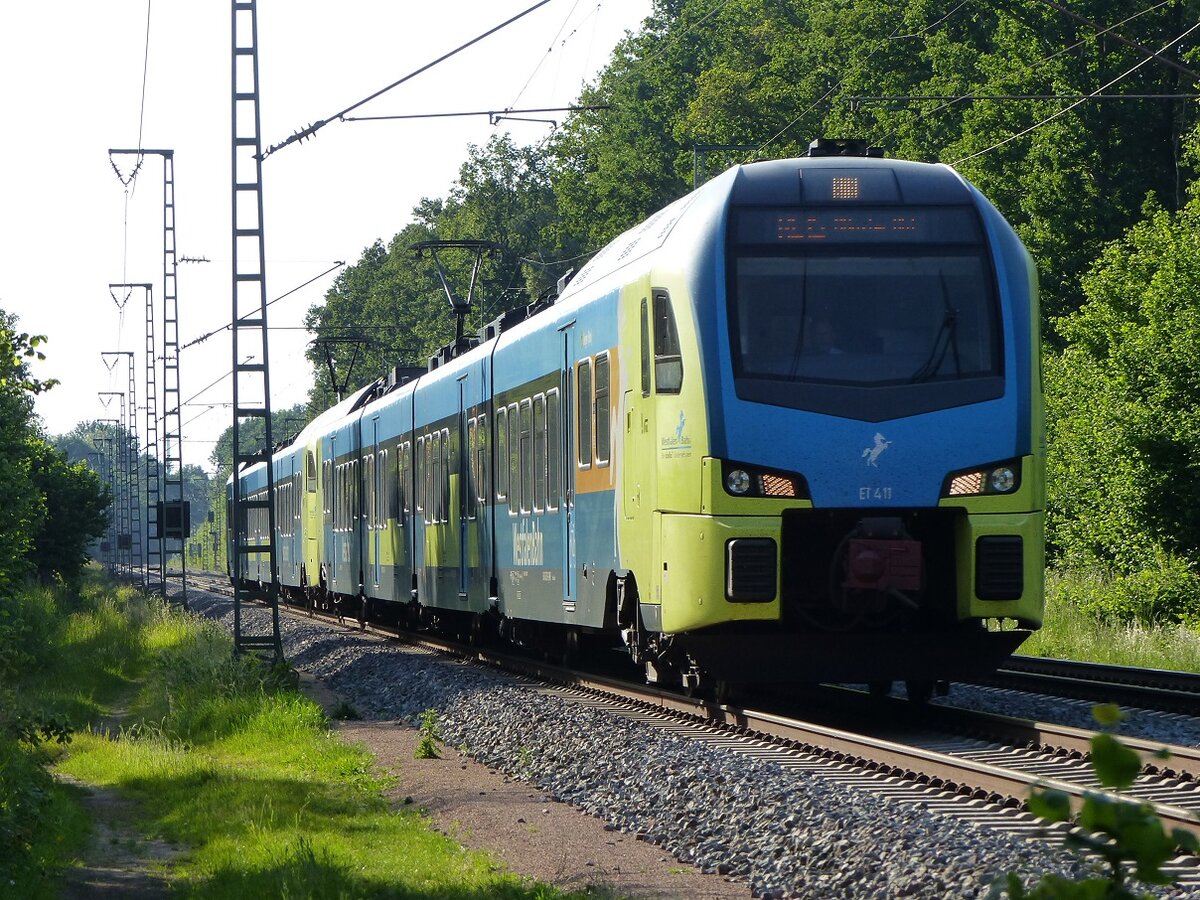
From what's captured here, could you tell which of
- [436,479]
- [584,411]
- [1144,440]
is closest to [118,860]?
[584,411]

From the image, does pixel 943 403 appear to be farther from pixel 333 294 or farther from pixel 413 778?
pixel 333 294

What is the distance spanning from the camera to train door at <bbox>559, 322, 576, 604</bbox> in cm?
1534

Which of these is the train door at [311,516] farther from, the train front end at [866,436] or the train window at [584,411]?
the train front end at [866,436]

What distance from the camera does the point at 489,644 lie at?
2416 centimetres

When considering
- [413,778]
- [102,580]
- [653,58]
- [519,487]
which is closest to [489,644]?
[519,487]

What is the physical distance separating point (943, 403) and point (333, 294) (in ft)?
335

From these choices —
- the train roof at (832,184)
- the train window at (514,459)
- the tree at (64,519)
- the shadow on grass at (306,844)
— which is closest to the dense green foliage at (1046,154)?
the train roof at (832,184)

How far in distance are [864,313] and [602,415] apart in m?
2.99

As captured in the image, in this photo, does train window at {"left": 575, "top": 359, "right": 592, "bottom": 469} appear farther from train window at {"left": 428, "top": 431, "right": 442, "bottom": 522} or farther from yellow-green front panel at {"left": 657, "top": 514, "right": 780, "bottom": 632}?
train window at {"left": 428, "top": 431, "right": 442, "bottom": 522}

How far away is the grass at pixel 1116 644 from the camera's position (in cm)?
1872

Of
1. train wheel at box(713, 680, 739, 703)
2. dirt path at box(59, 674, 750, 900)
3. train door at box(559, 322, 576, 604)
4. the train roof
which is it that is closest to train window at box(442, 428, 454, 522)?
train door at box(559, 322, 576, 604)

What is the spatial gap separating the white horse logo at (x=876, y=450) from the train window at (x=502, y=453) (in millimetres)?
7308

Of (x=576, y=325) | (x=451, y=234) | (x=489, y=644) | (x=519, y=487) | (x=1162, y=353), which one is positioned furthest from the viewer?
(x=451, y=234)

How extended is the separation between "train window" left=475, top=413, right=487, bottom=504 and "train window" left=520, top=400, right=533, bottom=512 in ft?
7.04
